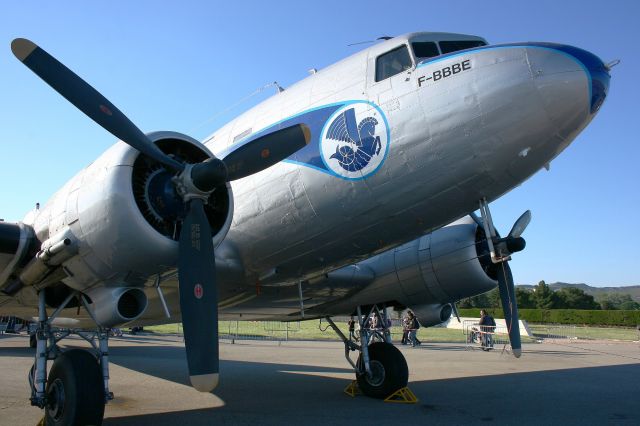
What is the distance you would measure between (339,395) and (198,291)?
16.4 feet

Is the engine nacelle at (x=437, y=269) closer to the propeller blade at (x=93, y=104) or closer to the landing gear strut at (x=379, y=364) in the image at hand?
the landing gear strut at (x=379, y=364)

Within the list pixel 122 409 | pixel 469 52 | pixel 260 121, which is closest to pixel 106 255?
pixel 260 121

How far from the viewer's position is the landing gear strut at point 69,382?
5.88 metres

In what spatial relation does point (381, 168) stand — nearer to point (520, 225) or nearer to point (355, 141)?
point (355, 141)

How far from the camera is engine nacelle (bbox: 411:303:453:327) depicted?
1041 cm

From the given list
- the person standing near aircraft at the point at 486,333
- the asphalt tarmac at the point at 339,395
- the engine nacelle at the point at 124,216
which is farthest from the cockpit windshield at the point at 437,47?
the person standing near aircraft at the point at 486,333

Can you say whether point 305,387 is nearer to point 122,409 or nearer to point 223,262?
point 122,409

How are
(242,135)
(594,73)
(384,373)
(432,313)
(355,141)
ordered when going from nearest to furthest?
1. (594,73)
2. (355,141)
3. (242,135)
4. (384,373)
5. (432,313)

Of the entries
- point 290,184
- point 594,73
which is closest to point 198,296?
point 290,184

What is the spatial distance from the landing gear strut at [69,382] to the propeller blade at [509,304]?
6.16 metres

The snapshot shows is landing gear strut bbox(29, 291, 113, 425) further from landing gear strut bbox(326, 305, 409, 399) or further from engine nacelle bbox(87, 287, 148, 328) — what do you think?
landing gear strut bbox(326, 305, 409, 399)

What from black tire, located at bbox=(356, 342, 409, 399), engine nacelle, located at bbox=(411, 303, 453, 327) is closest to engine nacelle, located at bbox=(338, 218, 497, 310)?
engine nacelle, located at bbox=(411, 303, 453, 327)

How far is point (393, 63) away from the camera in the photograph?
648cm

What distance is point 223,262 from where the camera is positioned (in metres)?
7.26
